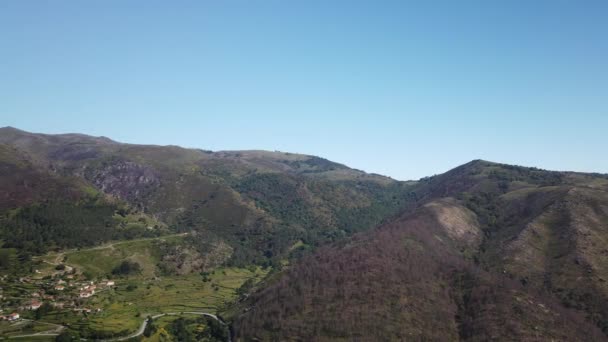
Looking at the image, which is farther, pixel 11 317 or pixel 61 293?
pixel 61 293

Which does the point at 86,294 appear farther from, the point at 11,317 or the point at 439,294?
the point at 439,294

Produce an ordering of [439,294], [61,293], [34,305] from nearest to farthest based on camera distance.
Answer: [439,294] < [34,305] < [61,293]

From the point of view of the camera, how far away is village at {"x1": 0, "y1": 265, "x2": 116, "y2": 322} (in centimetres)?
14134

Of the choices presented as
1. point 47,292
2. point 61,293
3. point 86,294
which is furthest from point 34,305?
point 86,294

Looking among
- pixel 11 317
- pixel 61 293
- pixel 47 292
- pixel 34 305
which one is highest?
pixel 47 292

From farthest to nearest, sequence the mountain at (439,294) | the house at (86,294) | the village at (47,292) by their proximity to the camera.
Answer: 1. the house at (86,294)
2. the village at (47,292)
3. the mountain at (439,294)

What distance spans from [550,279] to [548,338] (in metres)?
52.9

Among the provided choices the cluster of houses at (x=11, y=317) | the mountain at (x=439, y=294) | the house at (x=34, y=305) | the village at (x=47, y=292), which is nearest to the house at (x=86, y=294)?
the village at (x=47, y=292)

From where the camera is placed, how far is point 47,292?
157625mm

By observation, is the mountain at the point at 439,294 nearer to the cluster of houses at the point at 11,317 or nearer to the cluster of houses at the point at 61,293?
the cluster of houses at the point at 61,293

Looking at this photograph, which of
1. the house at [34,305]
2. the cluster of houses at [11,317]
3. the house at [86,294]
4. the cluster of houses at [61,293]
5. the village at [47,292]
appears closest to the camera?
the cluster of houses at [11,317]

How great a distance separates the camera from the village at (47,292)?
464ft

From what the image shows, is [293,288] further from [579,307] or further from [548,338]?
[579,307]

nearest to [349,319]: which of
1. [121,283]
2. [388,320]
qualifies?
[388,320]
